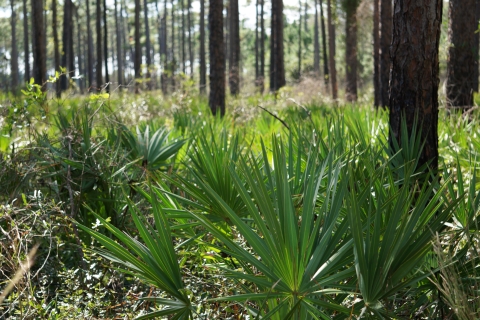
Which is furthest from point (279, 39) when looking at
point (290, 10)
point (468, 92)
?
point (290, 10)

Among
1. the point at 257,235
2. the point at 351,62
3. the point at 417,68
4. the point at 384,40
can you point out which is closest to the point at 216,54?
the point at 384,40

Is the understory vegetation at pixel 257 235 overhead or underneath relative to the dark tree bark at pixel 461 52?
underneath

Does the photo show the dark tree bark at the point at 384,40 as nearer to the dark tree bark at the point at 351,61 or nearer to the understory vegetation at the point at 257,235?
the dark tree bark at the point at 351,61

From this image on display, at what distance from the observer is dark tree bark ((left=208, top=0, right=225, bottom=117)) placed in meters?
12.2

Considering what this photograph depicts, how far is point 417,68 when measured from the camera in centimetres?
448

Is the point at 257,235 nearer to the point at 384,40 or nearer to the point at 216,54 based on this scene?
the point at 216,54

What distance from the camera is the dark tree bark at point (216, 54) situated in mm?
12180

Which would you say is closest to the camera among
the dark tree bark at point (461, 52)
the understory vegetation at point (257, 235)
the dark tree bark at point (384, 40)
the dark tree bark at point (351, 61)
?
the understory vegetation at point (257, 235)

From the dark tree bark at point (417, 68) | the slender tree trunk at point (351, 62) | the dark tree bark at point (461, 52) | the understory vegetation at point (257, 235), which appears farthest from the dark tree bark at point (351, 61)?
the dark tree bark at point (417, 68)

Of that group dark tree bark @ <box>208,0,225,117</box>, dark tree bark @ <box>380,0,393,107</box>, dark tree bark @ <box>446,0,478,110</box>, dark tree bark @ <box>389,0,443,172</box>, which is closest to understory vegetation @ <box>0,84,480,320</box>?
dark tree bark @ <box>389,0,443,172</box>

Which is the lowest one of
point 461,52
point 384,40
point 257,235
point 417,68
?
point 257,235

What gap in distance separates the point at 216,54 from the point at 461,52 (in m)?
4.84

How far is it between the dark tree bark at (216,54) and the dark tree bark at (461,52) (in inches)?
175

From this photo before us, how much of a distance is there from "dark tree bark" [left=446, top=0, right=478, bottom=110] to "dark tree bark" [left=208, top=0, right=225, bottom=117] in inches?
175
